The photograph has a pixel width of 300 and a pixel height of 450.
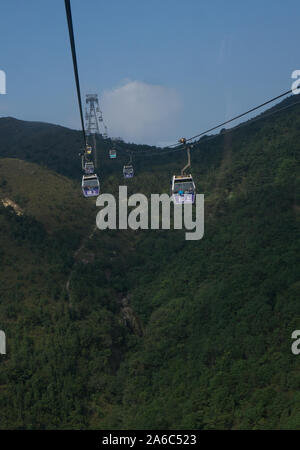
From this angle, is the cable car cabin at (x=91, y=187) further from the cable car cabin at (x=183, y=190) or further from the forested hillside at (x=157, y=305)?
the forested hillside at (x=157, y=305)

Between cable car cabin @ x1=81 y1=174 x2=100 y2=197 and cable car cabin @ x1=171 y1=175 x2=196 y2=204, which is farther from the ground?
cable car cabin @ x1=81 y1=174 x2=100 y2=197

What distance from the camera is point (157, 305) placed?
79875mm

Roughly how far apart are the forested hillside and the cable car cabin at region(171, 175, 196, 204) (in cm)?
584

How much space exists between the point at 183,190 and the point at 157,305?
4989 centimetres

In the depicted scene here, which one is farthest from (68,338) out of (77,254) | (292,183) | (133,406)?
(292,183)

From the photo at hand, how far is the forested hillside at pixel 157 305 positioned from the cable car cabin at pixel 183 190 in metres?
5.84

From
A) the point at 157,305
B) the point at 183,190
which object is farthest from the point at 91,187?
the point at 157,305

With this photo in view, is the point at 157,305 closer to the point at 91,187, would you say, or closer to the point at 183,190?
the point at 91,187

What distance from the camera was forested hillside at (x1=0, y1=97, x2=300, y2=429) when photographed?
178 ft

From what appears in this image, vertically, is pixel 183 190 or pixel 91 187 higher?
pixel 91 187

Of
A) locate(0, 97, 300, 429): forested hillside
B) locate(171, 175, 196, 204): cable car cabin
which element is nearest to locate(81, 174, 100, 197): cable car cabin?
locate(171, 175, 196, 204): cable car cabin

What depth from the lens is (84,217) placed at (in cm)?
10325

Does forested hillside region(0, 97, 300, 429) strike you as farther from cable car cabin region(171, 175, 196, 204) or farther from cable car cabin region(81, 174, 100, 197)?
cable car cabin region(81, 174, 100, 197)
